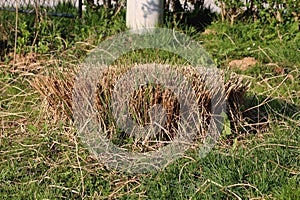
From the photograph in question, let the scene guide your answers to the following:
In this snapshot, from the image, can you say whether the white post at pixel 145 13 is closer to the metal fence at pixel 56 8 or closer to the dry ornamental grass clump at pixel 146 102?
the metal fence at pixel 56 8

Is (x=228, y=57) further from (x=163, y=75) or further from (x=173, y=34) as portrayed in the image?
(x=163, y=75)

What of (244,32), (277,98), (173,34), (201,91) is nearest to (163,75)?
(201,91)

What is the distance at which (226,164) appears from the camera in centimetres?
345

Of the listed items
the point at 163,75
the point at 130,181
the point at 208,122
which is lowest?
the point at 130,181

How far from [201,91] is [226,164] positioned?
23.2 inches

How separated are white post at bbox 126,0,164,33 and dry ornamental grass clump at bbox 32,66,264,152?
2.03 m

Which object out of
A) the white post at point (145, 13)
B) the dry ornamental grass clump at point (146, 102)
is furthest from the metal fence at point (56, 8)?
the dry ornamental grass clump at point (146, 102)

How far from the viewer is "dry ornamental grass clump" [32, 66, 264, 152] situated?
148 inches

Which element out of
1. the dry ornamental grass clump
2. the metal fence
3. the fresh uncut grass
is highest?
the metal fence

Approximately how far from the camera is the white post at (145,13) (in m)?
5.98

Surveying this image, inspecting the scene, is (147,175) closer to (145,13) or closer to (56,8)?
(145,13)

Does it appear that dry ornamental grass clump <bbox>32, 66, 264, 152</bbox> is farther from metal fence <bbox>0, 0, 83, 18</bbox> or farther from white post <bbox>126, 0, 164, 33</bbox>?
metal fence <bbox>0, 0, 83, 18</bbox>

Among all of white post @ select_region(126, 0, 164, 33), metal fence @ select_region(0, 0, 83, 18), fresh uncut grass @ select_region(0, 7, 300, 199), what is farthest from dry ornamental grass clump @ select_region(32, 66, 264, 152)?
metal fence @ select_region(0, 0, 83, 18)

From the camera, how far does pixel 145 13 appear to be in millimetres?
6008
